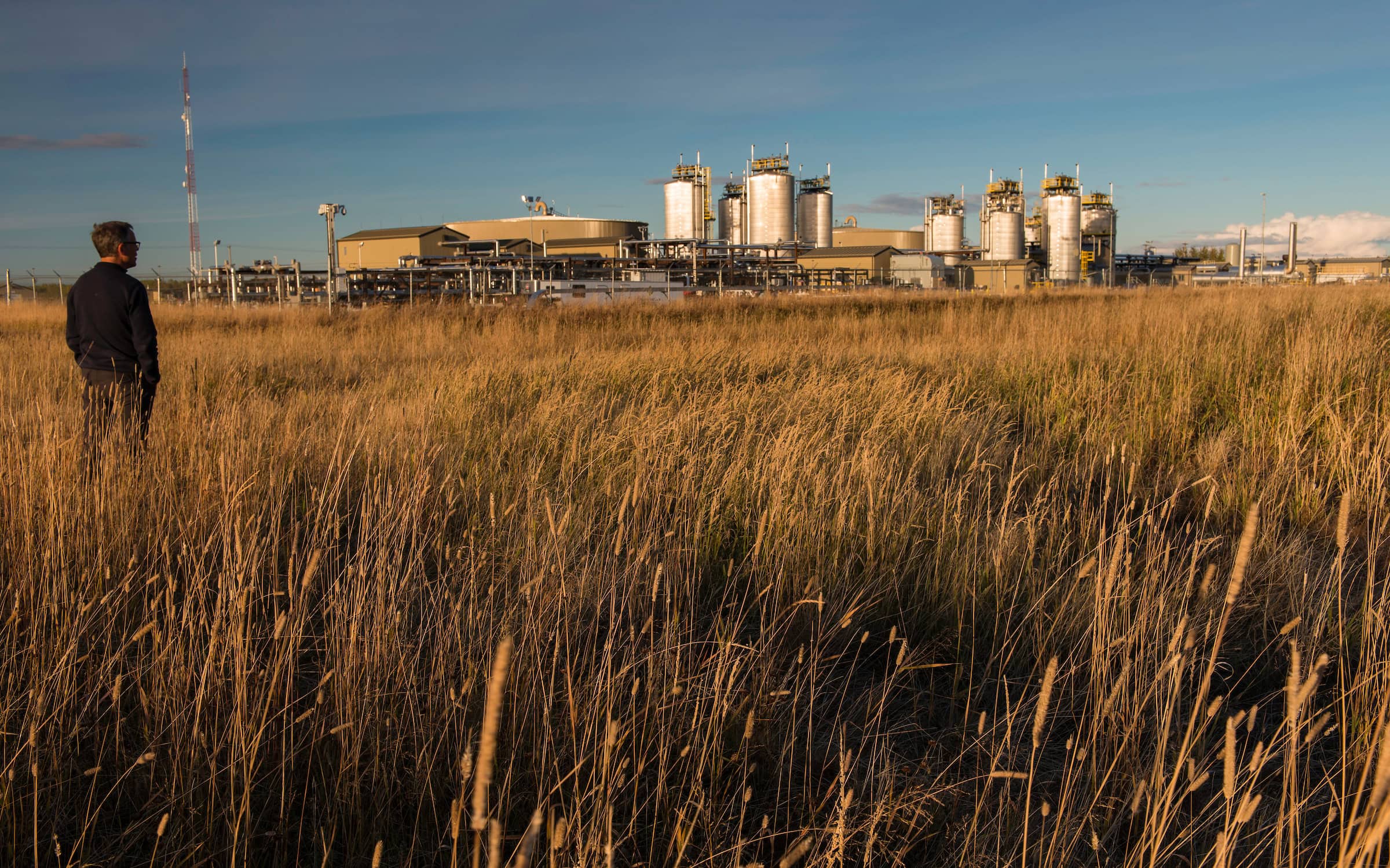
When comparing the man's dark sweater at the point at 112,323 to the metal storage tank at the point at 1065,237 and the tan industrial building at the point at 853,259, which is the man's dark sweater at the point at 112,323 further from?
the metal storage tank at the point at 1065,237

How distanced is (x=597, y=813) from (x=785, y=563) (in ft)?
6.33

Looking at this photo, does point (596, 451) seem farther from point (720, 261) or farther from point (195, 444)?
point (720, 261)

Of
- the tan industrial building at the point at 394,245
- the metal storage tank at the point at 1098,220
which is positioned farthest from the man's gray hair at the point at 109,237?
the metal storage tank at the point at 1098,220

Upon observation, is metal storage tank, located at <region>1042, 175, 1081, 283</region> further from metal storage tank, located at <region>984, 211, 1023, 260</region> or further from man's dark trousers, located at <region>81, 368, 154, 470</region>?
man's dark trousers, located at <region>81, 368, 154, 470</region>

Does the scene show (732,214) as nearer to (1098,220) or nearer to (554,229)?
(554,229)

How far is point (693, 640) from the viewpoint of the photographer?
292cm

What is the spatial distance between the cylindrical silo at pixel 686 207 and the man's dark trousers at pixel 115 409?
5596cm

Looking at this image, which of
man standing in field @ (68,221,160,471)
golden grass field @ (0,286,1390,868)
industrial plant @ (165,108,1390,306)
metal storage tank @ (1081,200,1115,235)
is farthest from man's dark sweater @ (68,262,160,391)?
metal storage tank @ (1081,200,1115,235)

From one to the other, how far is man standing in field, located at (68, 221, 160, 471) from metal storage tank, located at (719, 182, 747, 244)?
5669 cm

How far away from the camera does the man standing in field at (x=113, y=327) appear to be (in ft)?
18.4

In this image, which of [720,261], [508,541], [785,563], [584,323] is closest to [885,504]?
[785,563]

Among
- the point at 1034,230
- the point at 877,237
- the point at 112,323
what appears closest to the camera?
the point at 112,323

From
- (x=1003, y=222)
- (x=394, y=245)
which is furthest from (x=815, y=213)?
(x=394, y=245)

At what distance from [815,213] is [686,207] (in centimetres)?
918
